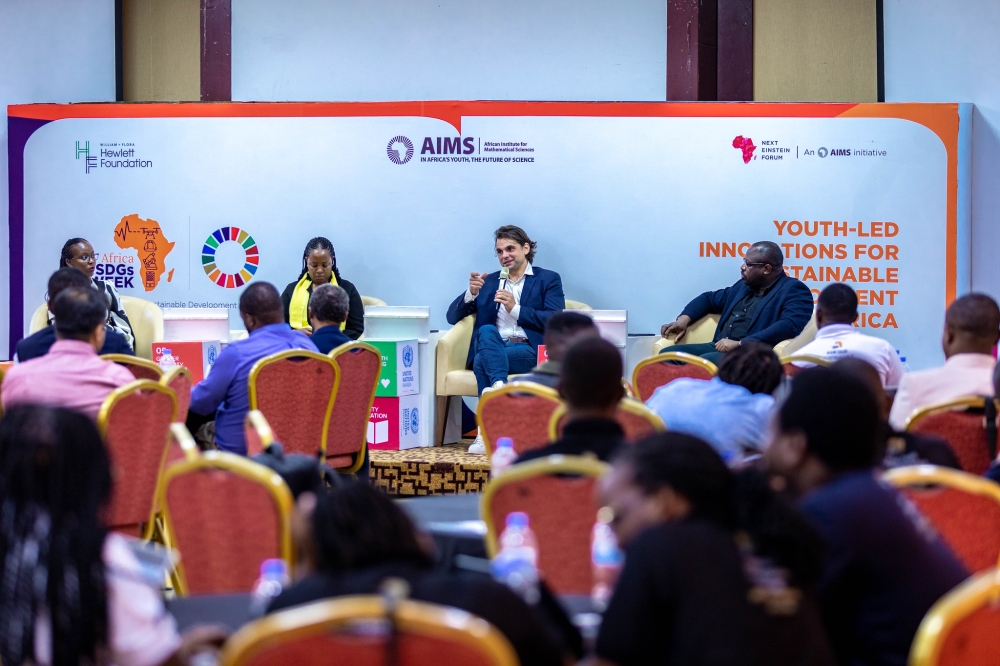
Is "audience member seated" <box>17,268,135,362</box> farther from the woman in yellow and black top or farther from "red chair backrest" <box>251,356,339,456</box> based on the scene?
the woman in yellow and black top

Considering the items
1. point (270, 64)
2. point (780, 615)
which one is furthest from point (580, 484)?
point (270, 64)

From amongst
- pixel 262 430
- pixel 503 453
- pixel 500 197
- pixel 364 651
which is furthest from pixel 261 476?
pixel 500 197

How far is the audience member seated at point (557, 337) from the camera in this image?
4.20 meters

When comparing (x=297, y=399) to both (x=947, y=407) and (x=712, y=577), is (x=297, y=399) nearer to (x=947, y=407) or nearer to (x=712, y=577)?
(x=947, y=407)

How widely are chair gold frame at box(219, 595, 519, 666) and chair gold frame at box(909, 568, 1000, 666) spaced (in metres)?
0.57

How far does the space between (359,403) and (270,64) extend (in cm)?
404

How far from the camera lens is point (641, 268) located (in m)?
7.33

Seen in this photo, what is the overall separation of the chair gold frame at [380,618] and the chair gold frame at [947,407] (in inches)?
98.6

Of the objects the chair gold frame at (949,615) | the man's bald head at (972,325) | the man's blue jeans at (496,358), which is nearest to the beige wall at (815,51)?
the man's blue jeans at (496,358)

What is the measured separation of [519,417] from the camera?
410 centimetres

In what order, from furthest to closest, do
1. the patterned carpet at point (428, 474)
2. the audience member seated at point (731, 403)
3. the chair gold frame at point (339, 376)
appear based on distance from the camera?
the patterned carpet at point (428, 474)
the chair gold frame at point (339, 376)
the audience member seated at point (731, 403)

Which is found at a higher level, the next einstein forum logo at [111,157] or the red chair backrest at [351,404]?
the next einstein forum logo at [111,157]

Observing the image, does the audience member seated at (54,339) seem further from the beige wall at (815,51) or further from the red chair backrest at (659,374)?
the beige wall at (815,51)

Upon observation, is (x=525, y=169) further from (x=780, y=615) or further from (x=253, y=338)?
(x=780, y=615)
